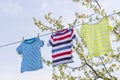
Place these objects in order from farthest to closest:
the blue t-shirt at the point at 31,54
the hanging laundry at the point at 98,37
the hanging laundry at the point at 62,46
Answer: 1. the blue t-shirt at the point at 31,54
2. the hanging laundry at the point at 62,46
3. the hanging laundry at the point at 98,37

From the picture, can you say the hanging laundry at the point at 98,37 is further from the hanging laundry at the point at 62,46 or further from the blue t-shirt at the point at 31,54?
the blue t-shirt at the point at 31,54

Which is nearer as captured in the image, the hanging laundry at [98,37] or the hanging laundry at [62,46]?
the hanging laundry at [98,37]

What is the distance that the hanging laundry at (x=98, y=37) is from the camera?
11805mm

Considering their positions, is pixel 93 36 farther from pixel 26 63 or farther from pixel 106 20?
pixel 26 63

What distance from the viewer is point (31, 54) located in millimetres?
12805

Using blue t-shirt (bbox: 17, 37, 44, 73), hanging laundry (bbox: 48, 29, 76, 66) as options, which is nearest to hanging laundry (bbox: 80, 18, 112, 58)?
hanging laundry (bbox: 48, 29, 76, 66)

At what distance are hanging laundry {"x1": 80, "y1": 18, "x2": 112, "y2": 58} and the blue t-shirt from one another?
1422 millimetres

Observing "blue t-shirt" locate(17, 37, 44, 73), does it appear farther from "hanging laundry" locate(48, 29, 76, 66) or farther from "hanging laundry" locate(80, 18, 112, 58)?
"hanging laundry" locate(80, 18, 112, 58)

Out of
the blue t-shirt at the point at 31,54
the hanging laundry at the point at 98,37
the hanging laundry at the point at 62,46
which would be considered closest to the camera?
the hanging laundry at the point at 98,37

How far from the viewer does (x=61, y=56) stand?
12.4 m

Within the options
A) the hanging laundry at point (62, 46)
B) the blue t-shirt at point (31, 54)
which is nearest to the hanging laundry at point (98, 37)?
the hanging laundry at point (62, 46)

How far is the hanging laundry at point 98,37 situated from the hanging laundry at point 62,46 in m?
0.47

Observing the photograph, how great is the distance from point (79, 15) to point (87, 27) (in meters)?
5.03

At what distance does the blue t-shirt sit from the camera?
12.6m
